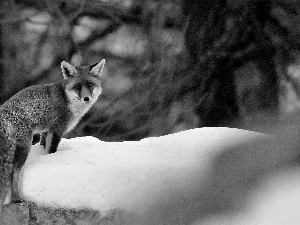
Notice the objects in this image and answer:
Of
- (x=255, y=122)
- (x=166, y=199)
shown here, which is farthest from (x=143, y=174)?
(x=255, y=122)

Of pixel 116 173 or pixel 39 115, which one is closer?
pixel 116 173

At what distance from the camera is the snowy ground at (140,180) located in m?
4.32

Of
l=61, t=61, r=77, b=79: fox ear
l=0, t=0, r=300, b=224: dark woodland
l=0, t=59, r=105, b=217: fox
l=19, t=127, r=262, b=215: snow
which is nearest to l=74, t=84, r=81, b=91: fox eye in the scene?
Answer: l=0, t=59, r=105, b=217: fox

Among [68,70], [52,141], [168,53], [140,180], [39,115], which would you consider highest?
[168,53]

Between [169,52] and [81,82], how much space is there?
5040 mm

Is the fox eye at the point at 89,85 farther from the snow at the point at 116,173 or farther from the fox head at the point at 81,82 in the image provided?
the snow at the point at 116,173

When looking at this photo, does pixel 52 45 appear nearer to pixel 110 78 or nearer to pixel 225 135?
pixel 110 78

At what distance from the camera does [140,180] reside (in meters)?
5.04

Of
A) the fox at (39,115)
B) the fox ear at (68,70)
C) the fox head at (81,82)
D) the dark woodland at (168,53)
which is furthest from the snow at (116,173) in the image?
the dark woodland at (168,53)

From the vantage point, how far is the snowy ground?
170 inches

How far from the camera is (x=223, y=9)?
10.7 m

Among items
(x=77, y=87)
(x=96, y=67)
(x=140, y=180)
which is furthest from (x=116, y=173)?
(x=96, y=67)

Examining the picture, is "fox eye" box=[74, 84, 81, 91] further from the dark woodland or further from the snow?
the dark woodland

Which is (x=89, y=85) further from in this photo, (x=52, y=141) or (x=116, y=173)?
(x=116, y=173)
